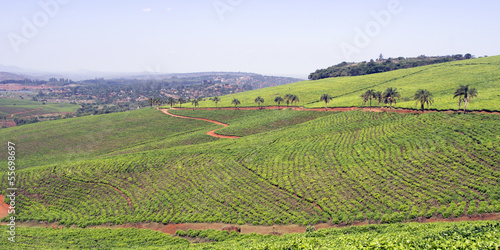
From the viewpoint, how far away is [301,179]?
128 feet

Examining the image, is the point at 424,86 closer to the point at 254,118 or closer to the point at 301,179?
the point at 254,118

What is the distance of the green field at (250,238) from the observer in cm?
1670

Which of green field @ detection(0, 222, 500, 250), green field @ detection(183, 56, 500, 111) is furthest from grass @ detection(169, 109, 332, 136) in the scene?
green field @ detection(0, 222, 500, 250)

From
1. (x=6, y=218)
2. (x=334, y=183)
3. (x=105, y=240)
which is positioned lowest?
(x=6, y=218)

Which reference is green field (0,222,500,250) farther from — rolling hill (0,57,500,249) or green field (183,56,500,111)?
green field (183,56,500,111)

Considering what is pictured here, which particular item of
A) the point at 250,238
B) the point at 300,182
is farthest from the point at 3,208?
the point at 300,182

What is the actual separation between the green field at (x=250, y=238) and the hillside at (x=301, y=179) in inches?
122

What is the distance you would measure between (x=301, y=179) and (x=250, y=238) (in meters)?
14.7

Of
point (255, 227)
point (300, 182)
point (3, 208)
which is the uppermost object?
point (300, 182)

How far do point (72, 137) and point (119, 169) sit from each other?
48.2 meters

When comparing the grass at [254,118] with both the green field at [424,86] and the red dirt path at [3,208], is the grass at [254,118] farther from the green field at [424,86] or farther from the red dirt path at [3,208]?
the red dirt path at [3,208]

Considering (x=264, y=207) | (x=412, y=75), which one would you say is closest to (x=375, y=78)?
(x=412, y=75)

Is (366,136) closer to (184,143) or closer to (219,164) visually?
(219,164)

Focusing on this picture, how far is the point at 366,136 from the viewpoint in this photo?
5291cm
